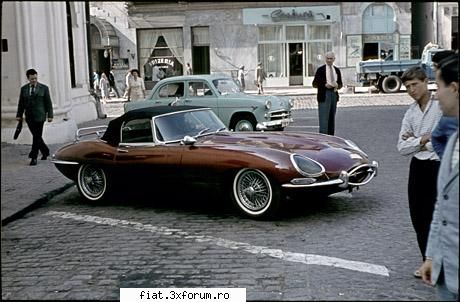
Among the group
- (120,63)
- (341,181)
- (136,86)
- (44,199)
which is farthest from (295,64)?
(120,63)

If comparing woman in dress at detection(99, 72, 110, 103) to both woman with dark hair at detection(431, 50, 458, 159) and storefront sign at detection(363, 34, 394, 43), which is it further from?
storefront sign at detection(363, 34, 394, 43)

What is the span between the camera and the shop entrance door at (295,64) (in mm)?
4605

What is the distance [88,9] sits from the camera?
1.68 metres

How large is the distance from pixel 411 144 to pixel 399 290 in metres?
0.71

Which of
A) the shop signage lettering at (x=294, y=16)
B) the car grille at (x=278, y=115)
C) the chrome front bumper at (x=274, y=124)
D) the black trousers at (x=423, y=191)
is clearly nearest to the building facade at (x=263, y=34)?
the shop signage lettering at (x=294, y=16)

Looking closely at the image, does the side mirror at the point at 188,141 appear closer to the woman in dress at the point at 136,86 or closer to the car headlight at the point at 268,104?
the woman in dress at the point at 136,86

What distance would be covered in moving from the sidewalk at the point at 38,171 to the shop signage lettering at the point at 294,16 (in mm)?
1234

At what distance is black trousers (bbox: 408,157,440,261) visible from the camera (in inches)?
116

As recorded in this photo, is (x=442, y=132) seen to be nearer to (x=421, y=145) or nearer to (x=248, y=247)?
(x=421, y=145)

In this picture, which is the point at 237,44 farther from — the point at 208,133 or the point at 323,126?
the point at 323,126

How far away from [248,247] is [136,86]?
121cm

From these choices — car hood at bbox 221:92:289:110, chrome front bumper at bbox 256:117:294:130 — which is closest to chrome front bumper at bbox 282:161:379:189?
chrome front bumper at bbox 256:117:294:130

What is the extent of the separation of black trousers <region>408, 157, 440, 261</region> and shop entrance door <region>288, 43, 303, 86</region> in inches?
71.4

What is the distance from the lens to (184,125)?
493 centimetres
